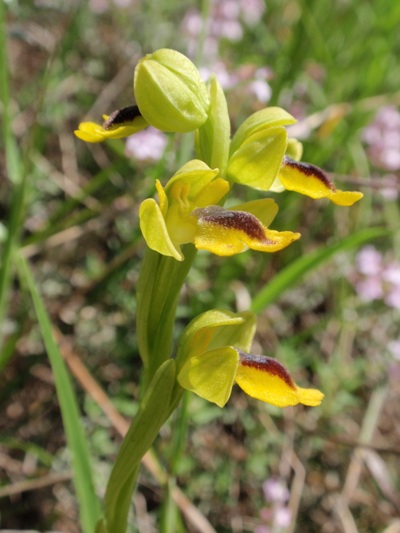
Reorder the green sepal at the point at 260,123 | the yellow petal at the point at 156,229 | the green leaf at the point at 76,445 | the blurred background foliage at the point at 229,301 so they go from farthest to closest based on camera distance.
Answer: the blurred background foliage at the point at 229,301 < the green leaf at the point at 76,445 < the green sepal at the point at 260,123 < the yellow petal at the point at 156,229

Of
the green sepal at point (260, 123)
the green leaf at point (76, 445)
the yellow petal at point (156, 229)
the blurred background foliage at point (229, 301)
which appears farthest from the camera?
the blurred background foliage at point (229, 301)

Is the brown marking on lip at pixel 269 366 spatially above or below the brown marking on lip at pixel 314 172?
below

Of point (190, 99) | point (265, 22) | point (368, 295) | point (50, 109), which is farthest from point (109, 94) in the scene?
point (190, 99)

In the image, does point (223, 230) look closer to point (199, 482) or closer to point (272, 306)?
point (199, 482)

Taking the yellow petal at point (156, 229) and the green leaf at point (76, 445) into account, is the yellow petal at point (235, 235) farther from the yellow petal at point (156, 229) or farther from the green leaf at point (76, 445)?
the green leaf at point (76, 445)

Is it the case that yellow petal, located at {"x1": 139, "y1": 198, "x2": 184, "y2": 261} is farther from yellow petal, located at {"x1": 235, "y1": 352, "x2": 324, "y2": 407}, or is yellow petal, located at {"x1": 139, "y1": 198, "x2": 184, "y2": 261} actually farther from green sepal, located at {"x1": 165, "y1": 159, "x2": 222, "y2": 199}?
yellow petal, located at {"x1": 235, "y1": 352, "x2": 324, "y2": 407}

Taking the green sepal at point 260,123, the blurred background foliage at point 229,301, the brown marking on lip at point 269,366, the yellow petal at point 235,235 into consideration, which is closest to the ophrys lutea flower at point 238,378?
the brown marking on lip at point 269,366
